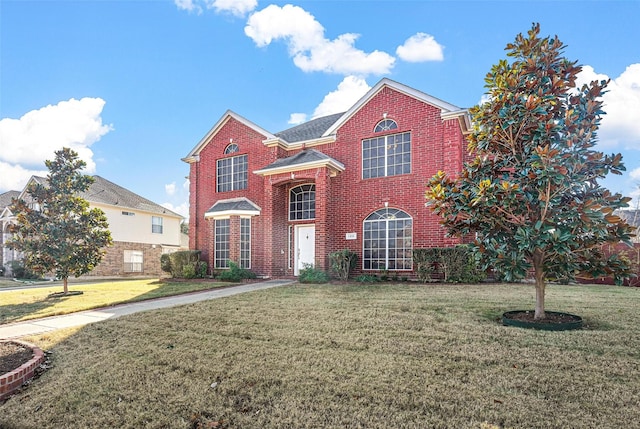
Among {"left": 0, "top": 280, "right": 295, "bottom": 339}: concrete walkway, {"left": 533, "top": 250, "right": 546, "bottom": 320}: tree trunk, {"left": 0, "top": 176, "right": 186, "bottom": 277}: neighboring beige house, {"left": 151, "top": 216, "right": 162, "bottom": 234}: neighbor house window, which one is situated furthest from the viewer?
{"left": 151, "top": 216, "right": 162, "bottom": 234}: neighbor house window

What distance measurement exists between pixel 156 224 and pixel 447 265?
907 inches

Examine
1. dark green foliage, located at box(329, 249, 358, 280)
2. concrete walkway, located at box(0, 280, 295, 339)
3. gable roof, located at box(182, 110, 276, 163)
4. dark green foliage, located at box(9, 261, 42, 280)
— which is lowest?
dark green foliage, located at box(9, 261, 42, 280)

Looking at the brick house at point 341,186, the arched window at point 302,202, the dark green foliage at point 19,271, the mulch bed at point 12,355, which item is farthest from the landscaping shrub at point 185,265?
the dark green foliage at point 19,271

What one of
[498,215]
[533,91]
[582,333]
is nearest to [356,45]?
[533,91]

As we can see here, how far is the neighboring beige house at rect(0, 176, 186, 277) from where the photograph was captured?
23047 millimetres

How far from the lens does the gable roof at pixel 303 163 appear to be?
13305mm

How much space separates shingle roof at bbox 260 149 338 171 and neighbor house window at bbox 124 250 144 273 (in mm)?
15586

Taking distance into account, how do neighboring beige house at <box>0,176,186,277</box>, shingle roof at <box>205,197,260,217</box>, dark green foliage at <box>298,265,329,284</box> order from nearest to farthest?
dark green foliage at <box>298,265,329,284</box>
shingle roof at <box>205,197,260,217</box>
neighboring beige house at <box>0,176,186,277</box>

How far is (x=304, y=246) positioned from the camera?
48.9 feet

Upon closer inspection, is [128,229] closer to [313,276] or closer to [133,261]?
[133,261]

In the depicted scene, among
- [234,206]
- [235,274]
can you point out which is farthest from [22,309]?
[234,206]

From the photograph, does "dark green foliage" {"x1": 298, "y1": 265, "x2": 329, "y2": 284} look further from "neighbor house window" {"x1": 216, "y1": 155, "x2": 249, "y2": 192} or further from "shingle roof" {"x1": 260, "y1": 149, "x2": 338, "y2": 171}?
"neighbor house window" {"x1": 216, "y1": 155, "x2": 249, "y2": 192}

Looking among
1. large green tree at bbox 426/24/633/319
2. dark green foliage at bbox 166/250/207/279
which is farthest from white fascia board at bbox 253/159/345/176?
large green tree at bbox 426/24/633/319

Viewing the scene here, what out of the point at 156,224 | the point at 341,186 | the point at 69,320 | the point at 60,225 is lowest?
the point at 69,320
